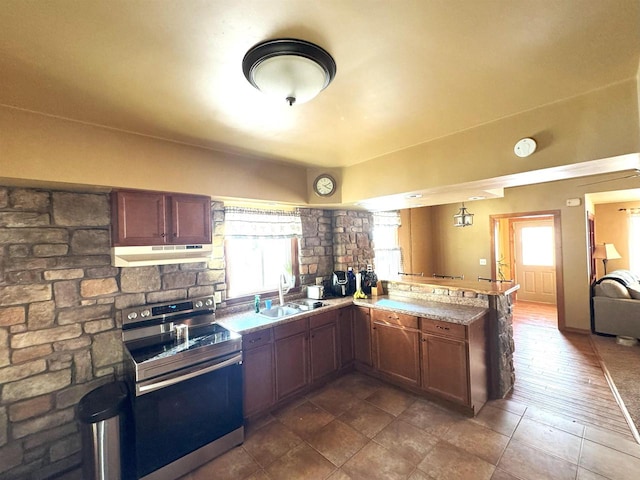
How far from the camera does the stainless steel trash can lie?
1.80 metres

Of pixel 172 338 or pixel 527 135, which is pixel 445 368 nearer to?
pixel 527 135

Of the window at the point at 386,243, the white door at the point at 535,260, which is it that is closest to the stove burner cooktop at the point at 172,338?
the window at the point at 386,243

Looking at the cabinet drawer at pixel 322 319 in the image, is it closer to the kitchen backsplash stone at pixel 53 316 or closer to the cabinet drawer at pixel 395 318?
the cabinet drawer at pixel 395 318

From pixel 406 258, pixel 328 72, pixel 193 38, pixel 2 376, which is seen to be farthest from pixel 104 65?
pixel 406 258

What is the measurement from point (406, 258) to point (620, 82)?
4.50m

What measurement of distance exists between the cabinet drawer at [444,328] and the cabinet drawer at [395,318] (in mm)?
119

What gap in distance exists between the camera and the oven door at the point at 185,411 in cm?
189

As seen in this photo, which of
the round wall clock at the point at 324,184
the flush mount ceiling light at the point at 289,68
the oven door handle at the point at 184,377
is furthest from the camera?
the round wall clock at the point at 324,184

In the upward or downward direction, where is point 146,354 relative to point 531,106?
downward

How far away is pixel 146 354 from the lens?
Result: 204 centimetres

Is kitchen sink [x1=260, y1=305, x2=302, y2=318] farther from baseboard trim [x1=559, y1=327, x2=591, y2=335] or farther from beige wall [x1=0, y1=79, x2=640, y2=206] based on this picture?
baseboard trim [x1=559, y1=327, x2=591, y2=335]

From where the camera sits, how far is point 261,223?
336 centimetres

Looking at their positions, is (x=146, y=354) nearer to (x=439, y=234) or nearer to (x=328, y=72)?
(x=328, y=72)

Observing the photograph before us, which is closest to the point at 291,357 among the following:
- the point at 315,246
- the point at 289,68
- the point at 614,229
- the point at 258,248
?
the point at 258,248
